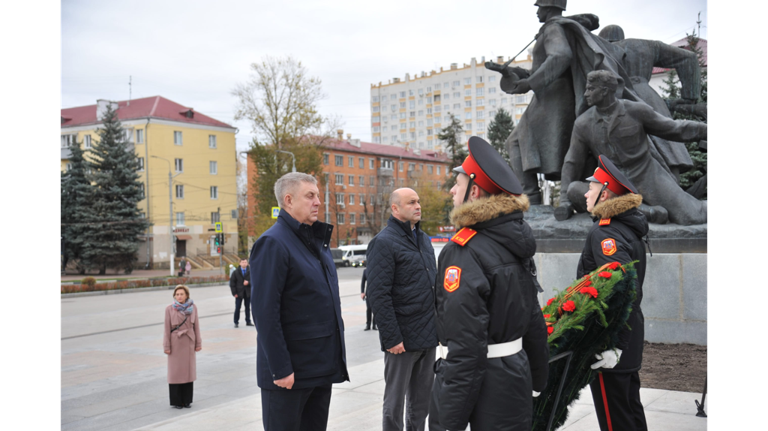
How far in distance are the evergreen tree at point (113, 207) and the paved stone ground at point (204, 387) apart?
31.9m

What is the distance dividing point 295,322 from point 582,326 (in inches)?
62.7

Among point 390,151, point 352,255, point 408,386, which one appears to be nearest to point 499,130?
point 352,255

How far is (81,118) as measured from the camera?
62062 mm

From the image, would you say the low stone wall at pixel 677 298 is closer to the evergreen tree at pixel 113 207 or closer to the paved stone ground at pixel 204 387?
the paved stone ground at pixel 204 387

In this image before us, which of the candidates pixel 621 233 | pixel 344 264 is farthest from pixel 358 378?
pixel 344 264

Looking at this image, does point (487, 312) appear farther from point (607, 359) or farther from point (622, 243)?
point (622, 243)

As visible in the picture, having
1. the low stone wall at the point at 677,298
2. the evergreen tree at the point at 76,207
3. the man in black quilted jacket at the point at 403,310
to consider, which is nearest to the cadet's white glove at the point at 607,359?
the man in black quilted jacket at the point at 403,310

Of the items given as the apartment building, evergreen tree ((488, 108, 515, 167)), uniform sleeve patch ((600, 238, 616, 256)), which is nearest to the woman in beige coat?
uniform sleeve patch ((600, 238, 616, 256))

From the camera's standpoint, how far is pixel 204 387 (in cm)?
809

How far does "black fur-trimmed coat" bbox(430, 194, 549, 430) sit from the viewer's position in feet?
8.91

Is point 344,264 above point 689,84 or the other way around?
the other way around
